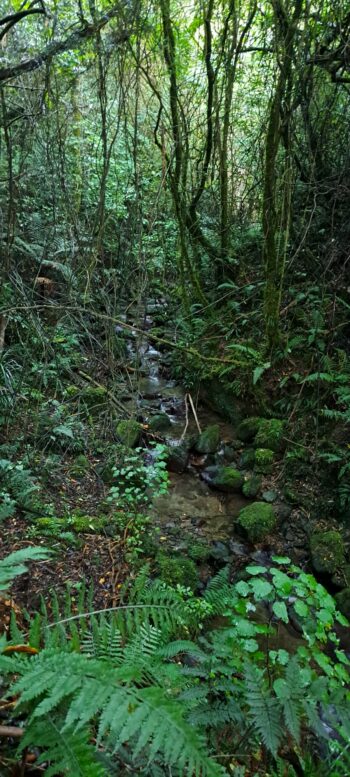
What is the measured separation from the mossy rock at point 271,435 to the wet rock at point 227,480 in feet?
1.44

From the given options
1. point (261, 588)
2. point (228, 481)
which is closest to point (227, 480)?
point (228, 481)

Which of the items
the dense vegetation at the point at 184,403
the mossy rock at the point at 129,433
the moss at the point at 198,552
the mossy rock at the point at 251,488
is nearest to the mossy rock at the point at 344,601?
the dense vegetation at the point at 184,403

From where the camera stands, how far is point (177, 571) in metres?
3.57

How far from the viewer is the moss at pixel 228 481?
4914 mm

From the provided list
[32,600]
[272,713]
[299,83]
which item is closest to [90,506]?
[32,600]

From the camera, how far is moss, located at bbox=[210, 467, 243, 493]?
4914 mm

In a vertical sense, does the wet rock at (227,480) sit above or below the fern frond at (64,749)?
below

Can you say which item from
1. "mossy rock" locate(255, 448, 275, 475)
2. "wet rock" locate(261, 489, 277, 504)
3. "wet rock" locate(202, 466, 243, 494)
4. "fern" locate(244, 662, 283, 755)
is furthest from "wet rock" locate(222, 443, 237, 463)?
"fern" locate(244, 662, 283, 755)

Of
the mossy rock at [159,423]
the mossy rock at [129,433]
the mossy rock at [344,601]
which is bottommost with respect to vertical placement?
the mossy rock at [344,601]

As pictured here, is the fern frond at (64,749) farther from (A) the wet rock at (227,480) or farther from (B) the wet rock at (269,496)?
(A) the wet rock at (227,480)

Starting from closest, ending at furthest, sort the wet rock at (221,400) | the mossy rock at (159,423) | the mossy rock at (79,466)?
the mossy rock at (79,466) → the mossy rock at (159,423) → the wet rock at (221,400)

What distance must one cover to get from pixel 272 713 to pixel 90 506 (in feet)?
9.38

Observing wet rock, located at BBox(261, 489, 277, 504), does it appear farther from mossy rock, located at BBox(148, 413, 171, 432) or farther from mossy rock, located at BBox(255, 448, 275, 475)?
mossy rock, located at BBox(148, 413, 171, 432)

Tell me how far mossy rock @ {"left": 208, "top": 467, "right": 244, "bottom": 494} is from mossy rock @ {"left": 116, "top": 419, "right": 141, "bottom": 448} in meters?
0.95
